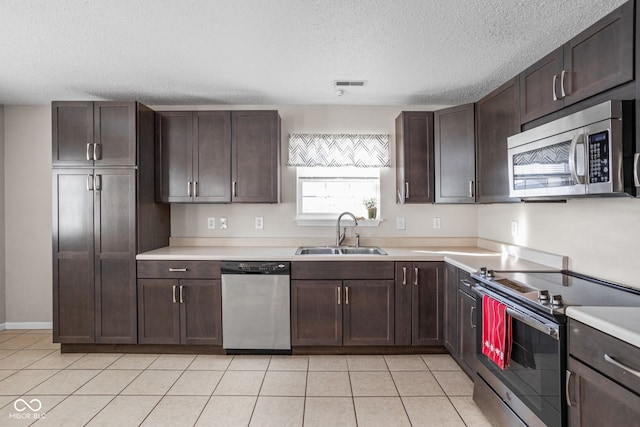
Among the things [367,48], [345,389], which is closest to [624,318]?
[345,389]

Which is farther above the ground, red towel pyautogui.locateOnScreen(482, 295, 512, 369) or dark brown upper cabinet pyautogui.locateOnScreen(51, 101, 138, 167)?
dark brown upper cabinet pyautogui.locateOnScreen(51, 101, 138, 167)

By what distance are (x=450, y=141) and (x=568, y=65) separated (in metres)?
1.37

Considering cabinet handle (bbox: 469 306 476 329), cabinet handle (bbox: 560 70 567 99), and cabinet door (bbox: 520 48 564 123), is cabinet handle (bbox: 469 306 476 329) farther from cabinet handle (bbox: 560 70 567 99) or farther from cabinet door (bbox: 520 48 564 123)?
cabinet handle (bbox: 560 70 567 99)

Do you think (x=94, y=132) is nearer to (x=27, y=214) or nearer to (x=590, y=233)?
(x=27, y=214)

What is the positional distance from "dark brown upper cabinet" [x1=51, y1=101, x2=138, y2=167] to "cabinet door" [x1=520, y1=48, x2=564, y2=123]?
304 centimetres

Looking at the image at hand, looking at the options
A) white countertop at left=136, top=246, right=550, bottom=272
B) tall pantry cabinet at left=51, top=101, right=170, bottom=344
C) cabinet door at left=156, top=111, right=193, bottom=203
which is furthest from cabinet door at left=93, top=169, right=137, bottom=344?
cabinet door at left=156, top=111, right=193, bottom=203

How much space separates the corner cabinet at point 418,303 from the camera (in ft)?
10.5

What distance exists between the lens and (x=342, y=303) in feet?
10.5

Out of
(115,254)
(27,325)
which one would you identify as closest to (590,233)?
(115,254)

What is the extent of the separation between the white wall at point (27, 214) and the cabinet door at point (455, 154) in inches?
156

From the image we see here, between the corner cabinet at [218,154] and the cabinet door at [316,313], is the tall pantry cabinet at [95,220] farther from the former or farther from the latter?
the cabinet door at [316,313]

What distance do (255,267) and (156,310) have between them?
0.95 meters

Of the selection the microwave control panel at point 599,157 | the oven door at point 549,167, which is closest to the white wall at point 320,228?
the oven door at point 549,167

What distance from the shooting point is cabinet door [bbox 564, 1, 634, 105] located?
161cm
